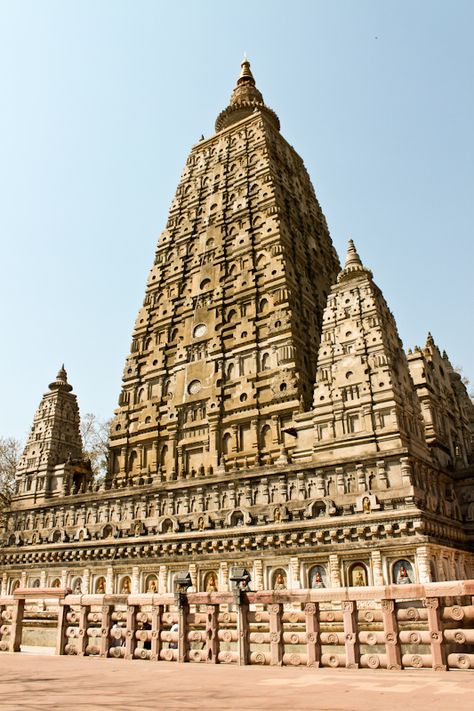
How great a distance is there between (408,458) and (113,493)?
15560 millimetres

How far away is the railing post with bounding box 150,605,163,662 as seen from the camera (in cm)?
1444

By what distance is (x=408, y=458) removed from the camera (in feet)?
72.6

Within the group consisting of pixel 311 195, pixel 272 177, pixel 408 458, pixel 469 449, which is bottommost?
pixel 408 458

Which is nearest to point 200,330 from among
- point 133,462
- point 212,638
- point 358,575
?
point 133,462

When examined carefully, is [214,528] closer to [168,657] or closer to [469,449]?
[168,657]

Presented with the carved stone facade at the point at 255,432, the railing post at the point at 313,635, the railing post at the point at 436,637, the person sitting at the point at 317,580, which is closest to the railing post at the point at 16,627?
the carved stone facade at the point at 255,432

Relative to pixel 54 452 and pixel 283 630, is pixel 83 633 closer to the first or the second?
pixel 283 630

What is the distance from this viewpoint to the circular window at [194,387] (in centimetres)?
3331

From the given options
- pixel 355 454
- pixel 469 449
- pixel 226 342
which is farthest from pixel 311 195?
pixel 355 454

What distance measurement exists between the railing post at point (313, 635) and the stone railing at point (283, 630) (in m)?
0.02

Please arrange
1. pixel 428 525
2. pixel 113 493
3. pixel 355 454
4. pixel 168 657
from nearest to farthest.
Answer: pixel 168 657 → pixel 428 525 → pixel 355 454 → pixel 113 493

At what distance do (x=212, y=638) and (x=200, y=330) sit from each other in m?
23.6

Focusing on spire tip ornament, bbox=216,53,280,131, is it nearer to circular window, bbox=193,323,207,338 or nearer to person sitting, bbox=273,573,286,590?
circular window, bbox=193,323,207,338

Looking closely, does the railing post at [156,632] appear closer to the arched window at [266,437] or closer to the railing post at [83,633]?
the railing post at [83,633]
